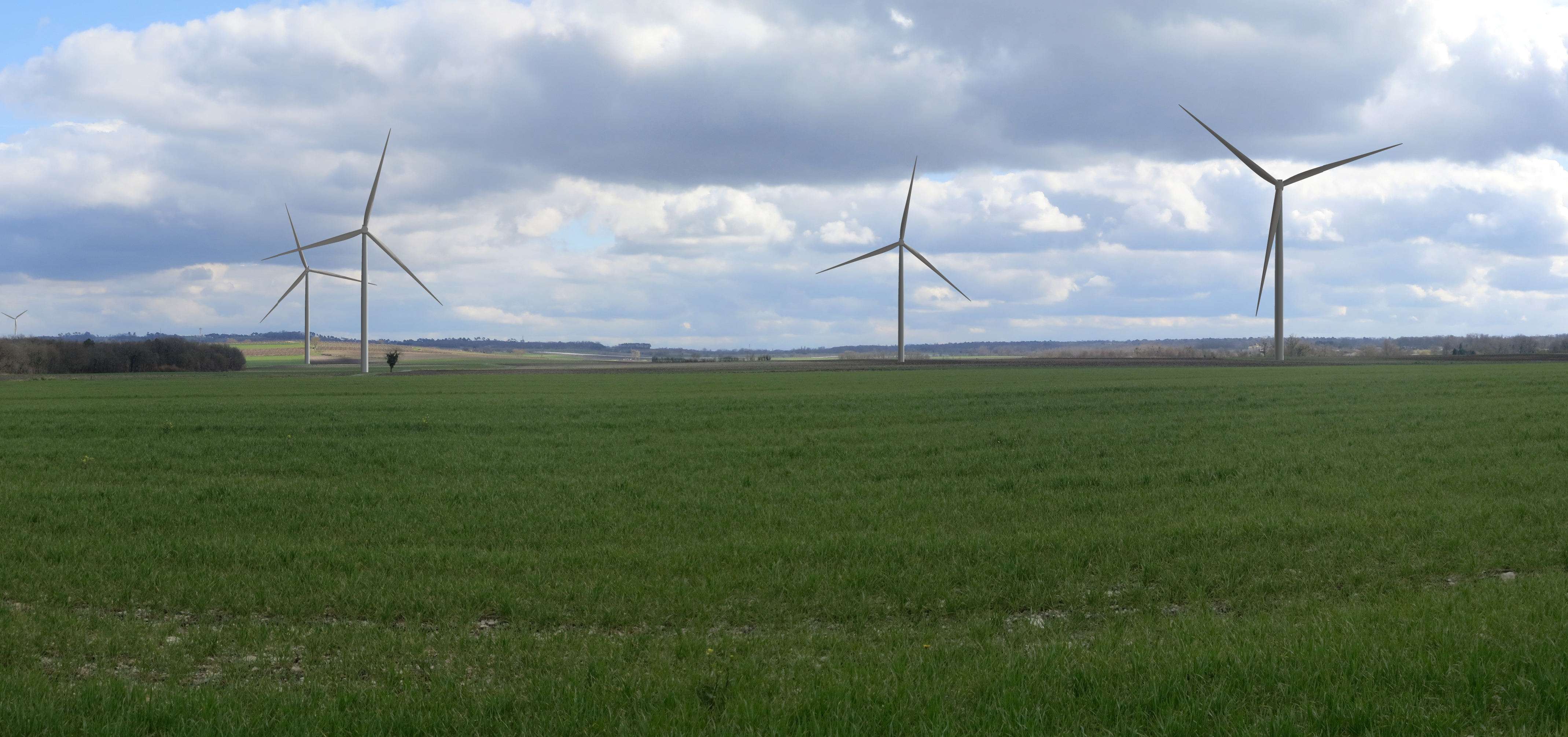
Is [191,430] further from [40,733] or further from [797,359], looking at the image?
[797,359]

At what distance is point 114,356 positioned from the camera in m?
141

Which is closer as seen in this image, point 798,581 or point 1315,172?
point 798,581

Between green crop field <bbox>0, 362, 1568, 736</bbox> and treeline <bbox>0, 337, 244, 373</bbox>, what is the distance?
127 metres

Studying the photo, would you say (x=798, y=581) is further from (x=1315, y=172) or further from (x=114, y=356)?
(x=114, y=356)

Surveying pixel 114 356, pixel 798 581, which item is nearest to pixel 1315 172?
pixel 798 581

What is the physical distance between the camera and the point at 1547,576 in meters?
11.3

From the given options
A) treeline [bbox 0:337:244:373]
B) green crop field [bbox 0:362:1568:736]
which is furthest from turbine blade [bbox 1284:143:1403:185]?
treeline [bbox 0:337:244:373]

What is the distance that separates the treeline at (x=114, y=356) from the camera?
130m

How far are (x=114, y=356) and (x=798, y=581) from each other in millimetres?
157910

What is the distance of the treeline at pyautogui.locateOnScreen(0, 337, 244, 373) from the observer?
129750 millimetres

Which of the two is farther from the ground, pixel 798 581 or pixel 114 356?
pixel 114 356

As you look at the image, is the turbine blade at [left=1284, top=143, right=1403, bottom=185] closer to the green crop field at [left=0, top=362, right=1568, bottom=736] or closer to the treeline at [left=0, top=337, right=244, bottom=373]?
the green crop field at [left=0, top=362, right=1568, bottom=736]

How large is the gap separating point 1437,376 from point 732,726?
61.0 meters

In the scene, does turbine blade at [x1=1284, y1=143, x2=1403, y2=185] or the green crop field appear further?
turbine blade at [x1=1284, y1=143, x2=1403, y2=185]
